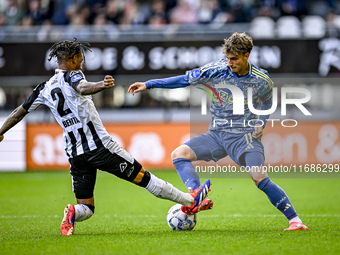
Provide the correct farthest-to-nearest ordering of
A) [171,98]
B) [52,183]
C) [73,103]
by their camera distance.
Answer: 1. [171,98]
2. [52,183]
3. [73,103]

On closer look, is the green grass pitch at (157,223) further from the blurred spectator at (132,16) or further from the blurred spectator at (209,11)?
the blurred spectator at (132,16)

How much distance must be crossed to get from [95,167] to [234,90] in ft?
5.47

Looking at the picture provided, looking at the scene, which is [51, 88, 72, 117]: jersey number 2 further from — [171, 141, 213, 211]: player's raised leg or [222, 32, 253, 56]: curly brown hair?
[222, 32, 253, 56]: curly brown hair

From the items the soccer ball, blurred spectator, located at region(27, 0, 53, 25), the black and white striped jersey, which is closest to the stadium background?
blurred spectator, located at region(27, 0, 53, 25)

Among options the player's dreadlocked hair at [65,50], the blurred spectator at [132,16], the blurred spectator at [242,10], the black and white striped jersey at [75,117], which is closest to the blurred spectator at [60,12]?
the blurred spectator at [132,16]

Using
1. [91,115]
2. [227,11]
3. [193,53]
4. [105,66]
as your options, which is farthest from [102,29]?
[91,115]

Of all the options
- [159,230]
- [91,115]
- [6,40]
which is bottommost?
[159,230]

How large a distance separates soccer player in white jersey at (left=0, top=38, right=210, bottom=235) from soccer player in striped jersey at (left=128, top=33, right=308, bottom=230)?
433 mm

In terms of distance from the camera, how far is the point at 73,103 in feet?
18.3

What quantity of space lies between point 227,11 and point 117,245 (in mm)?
11482

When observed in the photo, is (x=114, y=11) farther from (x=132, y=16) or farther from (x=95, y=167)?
(x=95, y=167)

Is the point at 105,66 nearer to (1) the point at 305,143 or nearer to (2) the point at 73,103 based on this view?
(1) the point at 305,143

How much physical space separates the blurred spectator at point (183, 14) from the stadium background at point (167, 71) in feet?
2.01

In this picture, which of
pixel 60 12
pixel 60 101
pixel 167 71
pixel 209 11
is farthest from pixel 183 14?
pixel 60 101
